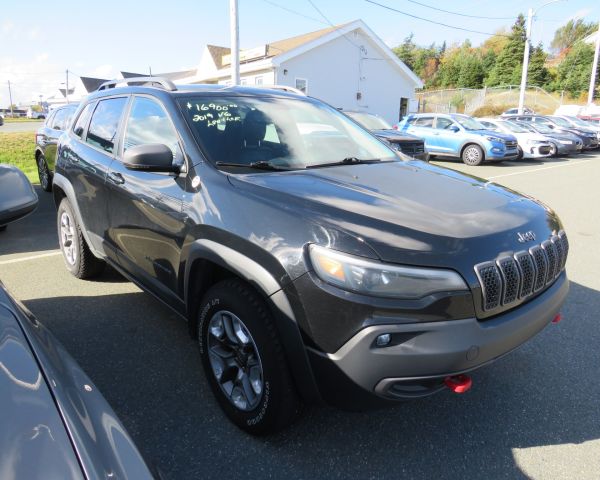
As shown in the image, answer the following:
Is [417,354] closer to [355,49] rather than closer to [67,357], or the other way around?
[67,357]

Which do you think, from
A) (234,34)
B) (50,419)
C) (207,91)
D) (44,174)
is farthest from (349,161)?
(234,34)

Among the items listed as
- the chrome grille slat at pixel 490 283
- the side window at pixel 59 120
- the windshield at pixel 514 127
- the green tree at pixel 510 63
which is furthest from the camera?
the green tree at pixel 510 63

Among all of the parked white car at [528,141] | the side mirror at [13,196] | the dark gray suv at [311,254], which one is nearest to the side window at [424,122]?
the parked white car at [528,141]

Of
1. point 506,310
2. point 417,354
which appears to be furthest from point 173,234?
point 506,310

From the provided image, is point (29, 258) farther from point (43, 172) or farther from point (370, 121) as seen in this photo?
point (370, 121)

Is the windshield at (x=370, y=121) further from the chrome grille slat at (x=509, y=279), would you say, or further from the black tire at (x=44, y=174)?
the chrome grille slat at (x=509, y=279)

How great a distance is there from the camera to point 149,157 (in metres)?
2.57

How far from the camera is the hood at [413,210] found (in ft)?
6.31

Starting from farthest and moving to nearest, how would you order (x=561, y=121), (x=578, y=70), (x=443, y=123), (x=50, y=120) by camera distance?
(x=578, y=70)
(x=561, y=121)
(x=443, y=123)
(x=50, y=120)

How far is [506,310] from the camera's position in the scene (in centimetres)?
209

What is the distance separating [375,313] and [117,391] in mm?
1798

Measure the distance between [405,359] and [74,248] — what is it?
372 centimetres

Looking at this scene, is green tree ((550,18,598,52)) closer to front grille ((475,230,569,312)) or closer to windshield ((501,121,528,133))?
windshield ((501,121,528,133))

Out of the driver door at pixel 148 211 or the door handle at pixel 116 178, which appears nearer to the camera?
the driver door at pixel 148 211
